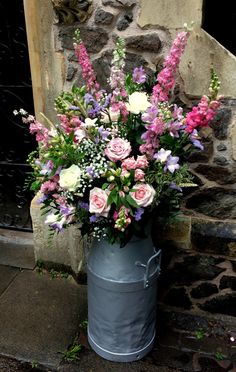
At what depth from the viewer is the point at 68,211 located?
6.47 ft

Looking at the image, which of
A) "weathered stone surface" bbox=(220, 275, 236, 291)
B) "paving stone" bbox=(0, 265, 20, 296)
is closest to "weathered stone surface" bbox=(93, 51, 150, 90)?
"weathered stone surface" bbox=(220, 275, 236, 291)

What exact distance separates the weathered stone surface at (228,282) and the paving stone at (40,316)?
0.93m

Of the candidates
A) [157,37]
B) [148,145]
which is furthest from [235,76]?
[148,145]

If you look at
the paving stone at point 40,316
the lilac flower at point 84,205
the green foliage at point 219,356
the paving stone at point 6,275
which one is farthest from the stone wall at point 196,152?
the paving stone at point 6,275

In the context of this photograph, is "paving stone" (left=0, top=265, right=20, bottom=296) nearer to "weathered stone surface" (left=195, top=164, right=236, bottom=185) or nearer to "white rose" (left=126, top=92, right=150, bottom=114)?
"weathered stone surface" (left=195, top=164, right=236, bottom=185)

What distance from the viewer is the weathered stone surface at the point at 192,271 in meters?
2.57

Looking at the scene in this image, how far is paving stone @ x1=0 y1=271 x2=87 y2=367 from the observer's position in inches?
95.6

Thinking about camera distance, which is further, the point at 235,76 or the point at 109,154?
the point at 235,76

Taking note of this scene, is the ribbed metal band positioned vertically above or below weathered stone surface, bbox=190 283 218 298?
below

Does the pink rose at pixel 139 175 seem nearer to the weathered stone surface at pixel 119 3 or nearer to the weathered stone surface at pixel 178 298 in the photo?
the weathered stone surface at pixel 119 3

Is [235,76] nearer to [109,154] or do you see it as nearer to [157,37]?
[157,37]

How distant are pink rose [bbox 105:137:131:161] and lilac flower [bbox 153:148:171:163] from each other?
0.14m

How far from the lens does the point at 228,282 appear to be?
2.58 metres

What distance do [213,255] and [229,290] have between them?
263 mm
